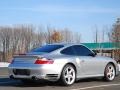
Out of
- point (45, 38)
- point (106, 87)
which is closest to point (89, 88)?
point (106, 87)

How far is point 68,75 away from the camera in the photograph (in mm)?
11625

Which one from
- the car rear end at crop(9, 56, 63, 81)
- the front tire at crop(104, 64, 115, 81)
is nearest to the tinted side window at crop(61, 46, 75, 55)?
the car rear end at crop(9, 56, 63, 81)

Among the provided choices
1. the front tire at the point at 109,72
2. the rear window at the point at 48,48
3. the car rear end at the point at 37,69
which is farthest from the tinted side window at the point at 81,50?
the car rear end at the point at 37,69

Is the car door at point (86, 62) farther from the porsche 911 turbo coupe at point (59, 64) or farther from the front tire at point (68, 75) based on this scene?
the front tire at point (68, 75)

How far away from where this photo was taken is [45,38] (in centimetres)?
7625

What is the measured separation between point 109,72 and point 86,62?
1248mm

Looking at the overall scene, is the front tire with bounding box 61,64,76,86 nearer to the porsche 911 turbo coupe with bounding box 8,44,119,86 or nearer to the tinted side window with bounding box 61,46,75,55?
the porsche 911 turbo coupe with bounding box 8,44,119,86

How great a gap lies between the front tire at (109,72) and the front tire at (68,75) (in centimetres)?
168

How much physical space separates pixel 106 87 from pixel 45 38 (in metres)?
65.0

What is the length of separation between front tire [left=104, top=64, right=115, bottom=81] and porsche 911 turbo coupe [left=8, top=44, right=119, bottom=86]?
0.12m

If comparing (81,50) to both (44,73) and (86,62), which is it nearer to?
(86,62)

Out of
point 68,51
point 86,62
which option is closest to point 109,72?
point 86,62

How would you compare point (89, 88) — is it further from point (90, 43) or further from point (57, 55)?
point (90, 43)

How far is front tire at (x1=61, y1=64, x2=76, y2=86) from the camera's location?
11.5 meters
